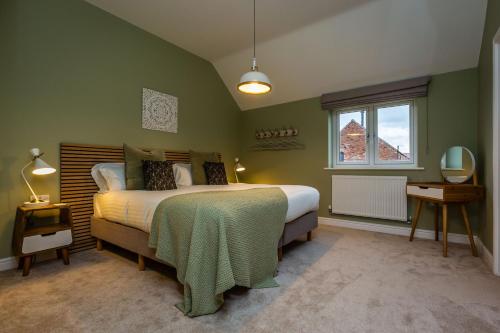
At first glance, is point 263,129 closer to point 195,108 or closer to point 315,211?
point 195,108

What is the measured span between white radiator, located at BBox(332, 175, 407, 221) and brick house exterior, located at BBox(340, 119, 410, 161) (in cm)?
41

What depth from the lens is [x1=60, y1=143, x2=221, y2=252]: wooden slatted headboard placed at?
2645 millimetres

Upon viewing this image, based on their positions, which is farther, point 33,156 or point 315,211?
point 315,211

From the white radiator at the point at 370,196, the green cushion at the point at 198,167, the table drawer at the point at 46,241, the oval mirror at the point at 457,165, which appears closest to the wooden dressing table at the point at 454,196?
the oval mirror at the point at 457,165

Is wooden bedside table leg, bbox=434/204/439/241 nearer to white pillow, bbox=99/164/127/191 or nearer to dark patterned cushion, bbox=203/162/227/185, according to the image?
dark patterned cushion, bbox=203/162/227/185

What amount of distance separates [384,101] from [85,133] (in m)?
3.99

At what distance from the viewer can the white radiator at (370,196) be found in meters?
3.37

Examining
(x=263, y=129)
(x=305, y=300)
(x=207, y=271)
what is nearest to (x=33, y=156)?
(x=207, y=271)

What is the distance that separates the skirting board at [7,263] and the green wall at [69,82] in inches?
2.4

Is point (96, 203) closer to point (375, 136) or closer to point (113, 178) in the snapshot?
point (113, 178)

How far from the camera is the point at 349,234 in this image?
3408 millimetres

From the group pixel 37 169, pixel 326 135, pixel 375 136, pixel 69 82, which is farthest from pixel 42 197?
pixel 375 136

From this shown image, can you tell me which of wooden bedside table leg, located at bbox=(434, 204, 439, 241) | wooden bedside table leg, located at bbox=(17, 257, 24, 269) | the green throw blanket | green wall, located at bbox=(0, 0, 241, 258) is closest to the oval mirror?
wooden bedside table leg, located at bbox=(434, 204, 439, 241)

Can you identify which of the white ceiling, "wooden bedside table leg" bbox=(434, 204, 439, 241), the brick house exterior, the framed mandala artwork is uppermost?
the white ceiling
